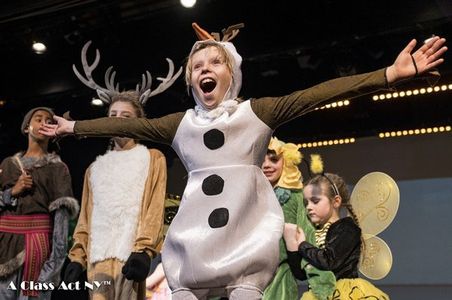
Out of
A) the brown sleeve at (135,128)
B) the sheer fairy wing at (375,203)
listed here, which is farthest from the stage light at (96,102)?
the brown sleeve at (135,128)

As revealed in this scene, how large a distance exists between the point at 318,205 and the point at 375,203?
25.2 inches

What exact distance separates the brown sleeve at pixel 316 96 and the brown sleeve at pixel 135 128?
0.89 feet

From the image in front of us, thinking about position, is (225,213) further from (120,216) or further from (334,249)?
(334,249)

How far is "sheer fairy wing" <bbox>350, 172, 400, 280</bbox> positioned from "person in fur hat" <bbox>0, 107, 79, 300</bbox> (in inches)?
56.2

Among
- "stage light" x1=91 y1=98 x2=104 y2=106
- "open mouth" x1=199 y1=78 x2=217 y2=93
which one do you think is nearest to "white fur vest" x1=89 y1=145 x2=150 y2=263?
"open mouth" x1=199 y1=78 x2=217 y2=93

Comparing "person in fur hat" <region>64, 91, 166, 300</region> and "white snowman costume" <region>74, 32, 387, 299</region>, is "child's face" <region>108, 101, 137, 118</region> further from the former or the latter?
"white snowman costume" <region>74, 32, 387, 299</region>

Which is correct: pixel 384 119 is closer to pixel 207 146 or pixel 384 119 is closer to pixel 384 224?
pixel 384 224

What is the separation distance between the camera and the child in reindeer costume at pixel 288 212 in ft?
8.90

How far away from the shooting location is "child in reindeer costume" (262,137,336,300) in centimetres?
271

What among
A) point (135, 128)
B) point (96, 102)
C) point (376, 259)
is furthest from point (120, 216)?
point (96, 102)

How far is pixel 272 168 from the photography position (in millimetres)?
2934

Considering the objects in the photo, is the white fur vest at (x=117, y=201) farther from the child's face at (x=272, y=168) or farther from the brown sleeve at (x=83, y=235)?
the child's face at (x=272, y=168)

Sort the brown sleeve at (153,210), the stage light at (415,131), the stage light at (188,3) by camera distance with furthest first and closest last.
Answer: the stage light at (415,131) < the stage light at (188,3) < the brown sleeve at (153,210)

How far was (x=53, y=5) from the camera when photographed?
164 inches
